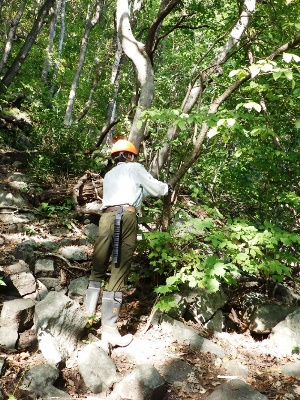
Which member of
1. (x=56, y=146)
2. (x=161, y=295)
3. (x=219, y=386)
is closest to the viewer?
(x=219, y=386)

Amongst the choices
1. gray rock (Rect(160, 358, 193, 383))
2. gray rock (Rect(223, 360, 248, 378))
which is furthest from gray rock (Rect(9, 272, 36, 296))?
gray rock (Rect(223, 360, 248, 378))

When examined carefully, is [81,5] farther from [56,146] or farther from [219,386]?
[219,386]

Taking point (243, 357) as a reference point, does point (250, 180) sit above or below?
above

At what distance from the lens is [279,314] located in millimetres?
4973

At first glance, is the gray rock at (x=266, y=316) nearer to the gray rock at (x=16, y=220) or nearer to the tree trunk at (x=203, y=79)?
the tree trunk at (x=203, y=79)

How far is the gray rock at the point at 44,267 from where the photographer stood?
5189 millimetres

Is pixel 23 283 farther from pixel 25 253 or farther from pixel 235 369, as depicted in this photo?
pixel 235 369

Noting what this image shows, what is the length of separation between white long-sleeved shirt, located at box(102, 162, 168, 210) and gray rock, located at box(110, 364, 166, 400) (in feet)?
6.39

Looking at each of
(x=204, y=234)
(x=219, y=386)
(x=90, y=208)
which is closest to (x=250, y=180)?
(x=204, y=234)

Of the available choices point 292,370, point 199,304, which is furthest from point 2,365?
point 292,370

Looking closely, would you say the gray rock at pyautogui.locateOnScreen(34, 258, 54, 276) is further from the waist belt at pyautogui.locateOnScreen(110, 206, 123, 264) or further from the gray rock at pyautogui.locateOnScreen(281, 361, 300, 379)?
the gray rock at pyautogui.locateOnScreen(281, 361, 300, 379)

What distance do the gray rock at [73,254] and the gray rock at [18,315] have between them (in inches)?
79.3

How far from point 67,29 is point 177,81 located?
16.4 metres

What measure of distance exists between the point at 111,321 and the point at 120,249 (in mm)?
875
